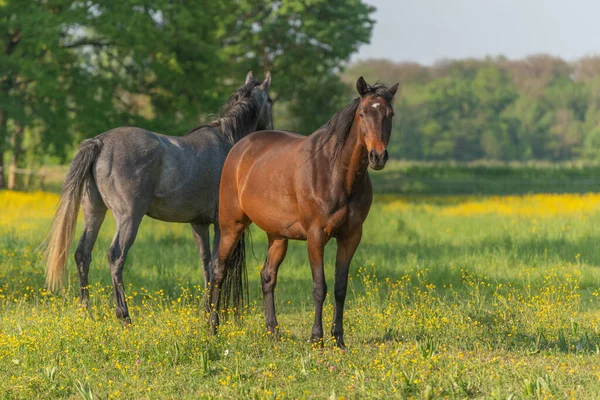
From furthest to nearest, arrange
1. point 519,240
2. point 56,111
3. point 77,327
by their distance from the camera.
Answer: point 56,111
point 519,240
point 77,327

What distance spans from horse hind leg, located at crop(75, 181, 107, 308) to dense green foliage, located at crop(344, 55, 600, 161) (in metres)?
64.1

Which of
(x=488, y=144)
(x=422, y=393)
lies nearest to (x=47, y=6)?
(x=422, y=393)

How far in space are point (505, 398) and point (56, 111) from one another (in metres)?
24.1

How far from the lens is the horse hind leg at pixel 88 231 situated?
9.06 m

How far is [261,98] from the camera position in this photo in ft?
32.5

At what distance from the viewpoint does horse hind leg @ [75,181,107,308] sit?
9.06m

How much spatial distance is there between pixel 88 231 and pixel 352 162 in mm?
3819

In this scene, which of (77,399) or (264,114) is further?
(264,114)

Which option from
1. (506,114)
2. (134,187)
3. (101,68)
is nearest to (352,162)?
(134,187)

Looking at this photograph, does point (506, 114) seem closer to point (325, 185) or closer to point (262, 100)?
point (262, 100)

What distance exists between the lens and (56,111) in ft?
88.4

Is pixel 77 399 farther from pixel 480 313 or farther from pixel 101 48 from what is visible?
pixel 101 48

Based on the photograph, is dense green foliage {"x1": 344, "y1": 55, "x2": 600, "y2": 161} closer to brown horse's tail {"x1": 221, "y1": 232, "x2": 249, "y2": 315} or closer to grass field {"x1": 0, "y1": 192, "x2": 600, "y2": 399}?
grass field {"x1": 0, "y1": 192, "x2": 600, "y2": 399}

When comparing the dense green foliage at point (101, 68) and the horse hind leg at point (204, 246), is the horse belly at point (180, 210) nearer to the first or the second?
the horse hind leg at point (204, 246)
